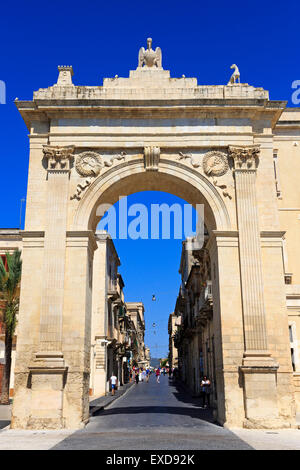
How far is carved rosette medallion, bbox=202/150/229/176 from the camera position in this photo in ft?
55.3

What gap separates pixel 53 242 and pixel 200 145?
6.35 m

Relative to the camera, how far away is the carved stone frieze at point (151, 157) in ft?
55.4

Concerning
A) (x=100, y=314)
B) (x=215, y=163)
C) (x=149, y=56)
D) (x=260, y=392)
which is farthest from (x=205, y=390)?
(x=149, y=56)

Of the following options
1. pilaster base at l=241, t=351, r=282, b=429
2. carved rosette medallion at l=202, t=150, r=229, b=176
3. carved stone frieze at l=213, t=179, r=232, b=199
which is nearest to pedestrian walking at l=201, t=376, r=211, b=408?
pilaster base at l=241, t=351, r=282, b=429

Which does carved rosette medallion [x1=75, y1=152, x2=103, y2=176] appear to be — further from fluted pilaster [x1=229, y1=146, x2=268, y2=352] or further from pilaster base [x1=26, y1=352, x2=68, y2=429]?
pilaster base [x1=26, y1=352, x2=68, y2=429]

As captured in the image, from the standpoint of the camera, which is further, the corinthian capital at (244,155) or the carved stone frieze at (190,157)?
the carved stone frieze at (190,157)

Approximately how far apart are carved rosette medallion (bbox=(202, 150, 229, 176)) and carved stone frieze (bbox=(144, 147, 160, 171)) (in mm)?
1727

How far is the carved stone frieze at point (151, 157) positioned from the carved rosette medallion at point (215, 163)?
1.73 m

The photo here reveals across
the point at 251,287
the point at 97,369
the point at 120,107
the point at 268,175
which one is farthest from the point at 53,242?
the point at 97,369

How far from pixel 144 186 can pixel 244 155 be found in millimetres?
4089

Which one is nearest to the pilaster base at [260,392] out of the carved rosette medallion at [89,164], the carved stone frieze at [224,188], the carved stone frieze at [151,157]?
the carved stone frieze at [224,188]

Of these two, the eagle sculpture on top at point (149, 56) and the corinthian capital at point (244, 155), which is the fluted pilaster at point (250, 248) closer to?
the corinthian capital at point (244, 155)

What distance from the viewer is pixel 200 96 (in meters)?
17.2
